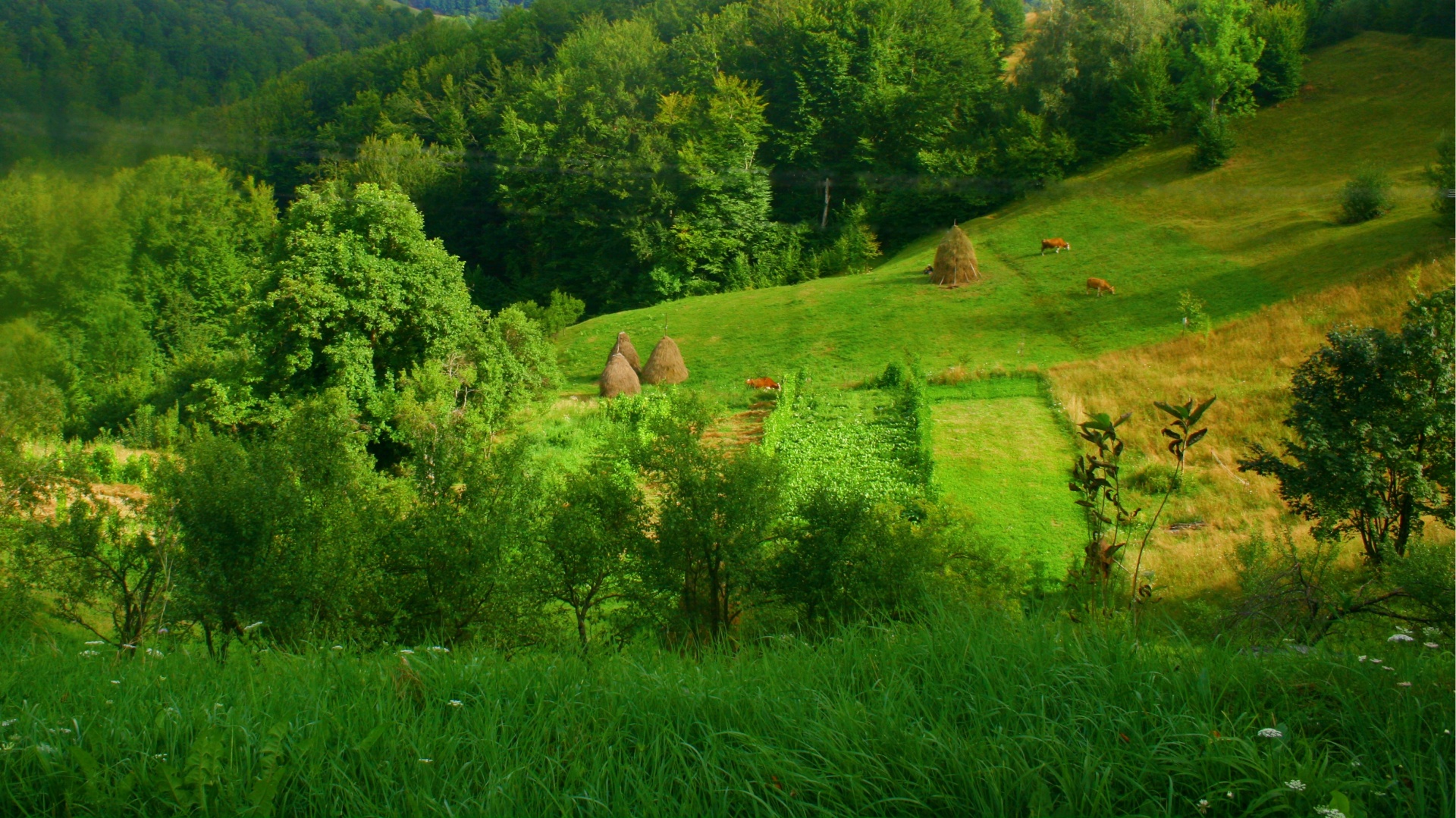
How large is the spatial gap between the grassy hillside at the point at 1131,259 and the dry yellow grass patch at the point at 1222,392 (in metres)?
1.96

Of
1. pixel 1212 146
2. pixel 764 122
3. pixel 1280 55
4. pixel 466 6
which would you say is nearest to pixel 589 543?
pixel 1212 146

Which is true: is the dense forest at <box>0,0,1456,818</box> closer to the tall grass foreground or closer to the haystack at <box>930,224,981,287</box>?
the tall grass foreground

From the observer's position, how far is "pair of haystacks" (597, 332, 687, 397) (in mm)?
27797

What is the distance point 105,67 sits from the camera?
7.76 m

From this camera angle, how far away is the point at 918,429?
21328 mm

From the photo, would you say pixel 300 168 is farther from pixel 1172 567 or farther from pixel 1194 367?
pixel 1172 567

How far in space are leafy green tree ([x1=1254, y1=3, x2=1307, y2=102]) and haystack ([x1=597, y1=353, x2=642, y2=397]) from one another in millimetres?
35305

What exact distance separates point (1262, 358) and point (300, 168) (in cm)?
4265

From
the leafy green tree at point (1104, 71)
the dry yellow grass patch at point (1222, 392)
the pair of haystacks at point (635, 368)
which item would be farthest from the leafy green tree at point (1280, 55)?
the pair of haystacks at point (635, 368)

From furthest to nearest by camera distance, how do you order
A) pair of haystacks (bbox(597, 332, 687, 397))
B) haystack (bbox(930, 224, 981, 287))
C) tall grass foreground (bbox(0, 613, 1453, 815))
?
haystack (bbox(930, 224, 981, 287))
pair of haystacks (bbox(597, 332, 687, 397))
tall grass foreground (bbox(0, 613, 1453, 815))

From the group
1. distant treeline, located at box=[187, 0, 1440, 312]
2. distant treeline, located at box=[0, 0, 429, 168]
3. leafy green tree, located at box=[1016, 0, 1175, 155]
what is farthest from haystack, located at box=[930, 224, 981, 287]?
distant treeline, located at box=[0, 0, 429, 168]

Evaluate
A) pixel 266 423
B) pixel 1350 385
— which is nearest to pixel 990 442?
pixel 1350 385

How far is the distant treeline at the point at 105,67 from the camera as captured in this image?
6.43 m

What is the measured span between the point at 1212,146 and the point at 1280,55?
8.87m
